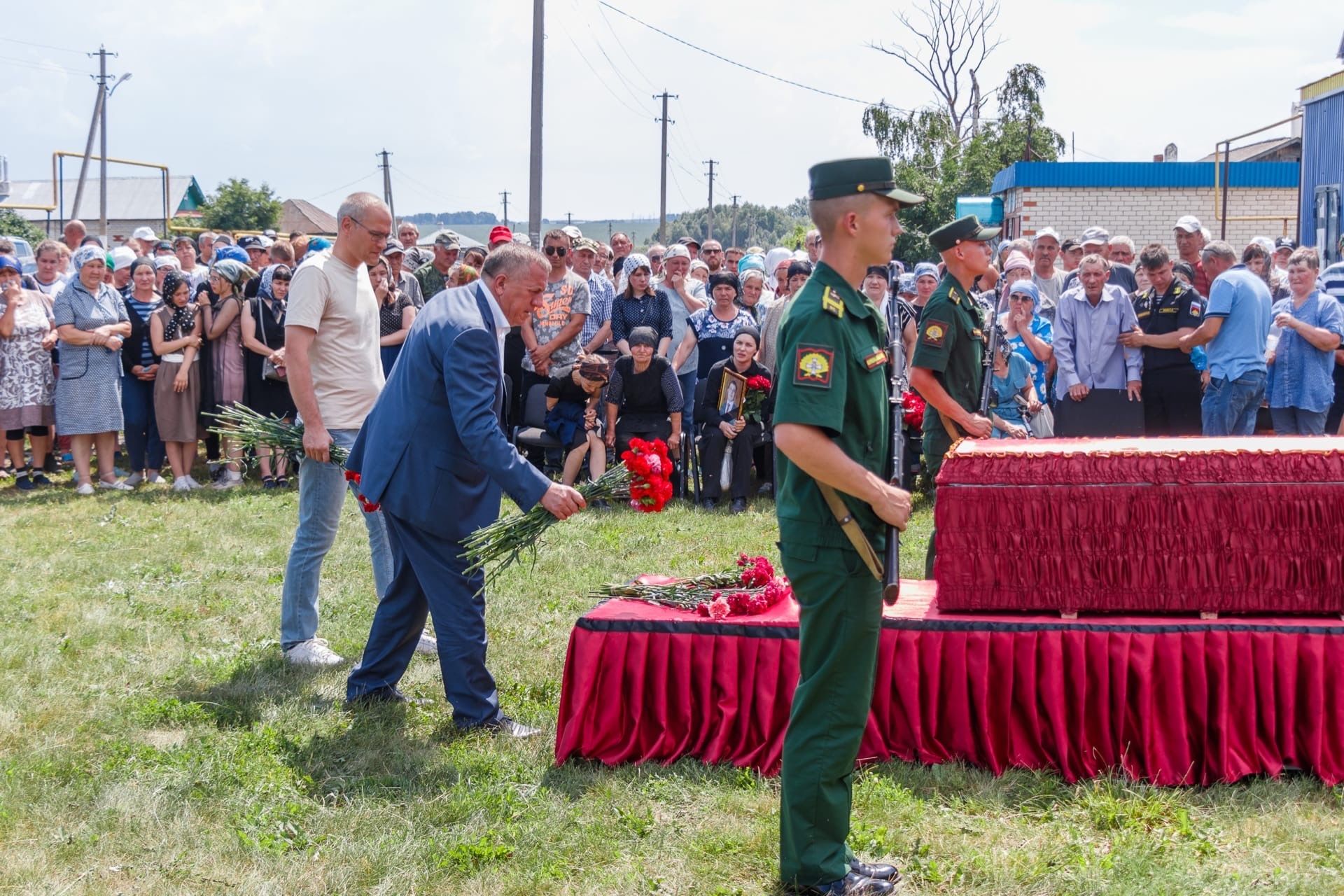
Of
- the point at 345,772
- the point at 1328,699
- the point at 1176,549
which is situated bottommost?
the point at 345,772

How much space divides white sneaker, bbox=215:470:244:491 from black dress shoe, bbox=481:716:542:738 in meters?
6.49

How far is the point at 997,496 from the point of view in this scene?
4.35 m

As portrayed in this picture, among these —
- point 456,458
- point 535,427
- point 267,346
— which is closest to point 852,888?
point 456,458

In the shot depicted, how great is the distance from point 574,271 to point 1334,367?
6.43 m

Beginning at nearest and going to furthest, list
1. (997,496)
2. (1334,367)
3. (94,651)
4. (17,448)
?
(997,496) < (94,651) < (1334,367) < (17,448)

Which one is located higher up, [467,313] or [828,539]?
[467,313]

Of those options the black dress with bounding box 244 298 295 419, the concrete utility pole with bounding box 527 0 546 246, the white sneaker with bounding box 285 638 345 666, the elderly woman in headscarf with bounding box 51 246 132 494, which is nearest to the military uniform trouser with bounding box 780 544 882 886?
the white sneaker with bounding box 285 638 345 666

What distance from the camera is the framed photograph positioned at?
9.76 meters

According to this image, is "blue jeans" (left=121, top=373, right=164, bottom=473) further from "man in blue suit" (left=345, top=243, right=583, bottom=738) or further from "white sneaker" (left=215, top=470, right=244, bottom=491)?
"man in blue suit" (left=345, top=243, right=583, bottom=738)

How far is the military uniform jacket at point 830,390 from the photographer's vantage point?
3039mm

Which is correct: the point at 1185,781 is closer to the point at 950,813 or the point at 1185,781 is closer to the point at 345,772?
the point at 950,813

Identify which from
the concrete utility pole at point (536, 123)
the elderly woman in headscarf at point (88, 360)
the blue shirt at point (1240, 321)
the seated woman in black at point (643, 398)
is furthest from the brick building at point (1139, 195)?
the elderly woman in headscarf at point (88, 360)

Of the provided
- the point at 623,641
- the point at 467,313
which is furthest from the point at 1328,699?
the point at 467,313

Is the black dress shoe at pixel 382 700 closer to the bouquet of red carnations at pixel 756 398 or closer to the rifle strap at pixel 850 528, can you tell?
the rifle strap at pixel 850 528
